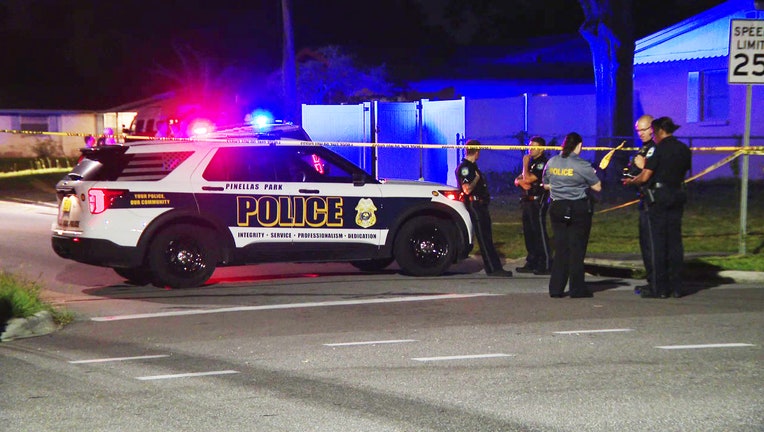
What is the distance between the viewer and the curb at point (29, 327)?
349 inches

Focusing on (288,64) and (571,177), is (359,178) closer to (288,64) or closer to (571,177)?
(571,177)

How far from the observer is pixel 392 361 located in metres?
7.62

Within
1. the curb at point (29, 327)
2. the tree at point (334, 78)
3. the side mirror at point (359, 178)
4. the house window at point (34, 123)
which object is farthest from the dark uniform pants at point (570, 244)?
the house window at point (34, 123)

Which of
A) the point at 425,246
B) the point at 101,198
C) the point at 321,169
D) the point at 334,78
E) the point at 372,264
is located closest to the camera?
the point at 101,198

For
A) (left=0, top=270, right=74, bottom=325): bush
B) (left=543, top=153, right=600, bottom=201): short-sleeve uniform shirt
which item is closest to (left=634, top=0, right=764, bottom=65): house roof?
(left=543, top=153, right=600, bottom=201): short-sleeve uniform shirt

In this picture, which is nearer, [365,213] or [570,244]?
[570,244]

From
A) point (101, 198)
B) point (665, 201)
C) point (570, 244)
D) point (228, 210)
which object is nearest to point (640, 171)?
point (665, 201)

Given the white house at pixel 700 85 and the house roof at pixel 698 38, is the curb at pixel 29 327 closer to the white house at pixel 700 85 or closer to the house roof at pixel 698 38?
the white house at pixel 700 85

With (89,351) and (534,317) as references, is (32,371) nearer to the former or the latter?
(89,351)

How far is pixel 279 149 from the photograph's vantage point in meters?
12.0

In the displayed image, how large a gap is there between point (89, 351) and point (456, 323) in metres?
3.18

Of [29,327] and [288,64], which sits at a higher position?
[288,64]

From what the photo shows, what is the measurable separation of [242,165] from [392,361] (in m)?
4.84

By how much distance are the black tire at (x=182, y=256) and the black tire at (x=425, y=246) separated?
2.30 m
